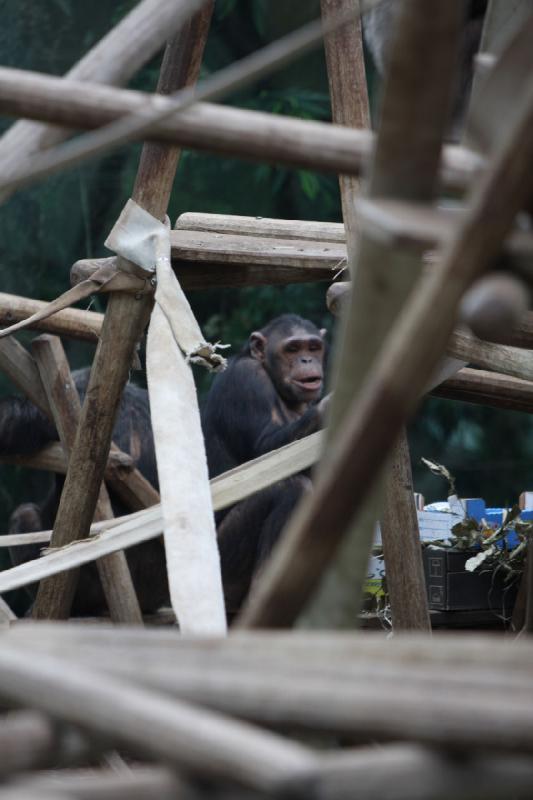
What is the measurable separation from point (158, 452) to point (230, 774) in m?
1.74

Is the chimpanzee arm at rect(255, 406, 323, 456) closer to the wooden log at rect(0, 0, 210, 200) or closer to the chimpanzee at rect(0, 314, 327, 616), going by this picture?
the chimpanzee at rect(0, 314, 327, 616)

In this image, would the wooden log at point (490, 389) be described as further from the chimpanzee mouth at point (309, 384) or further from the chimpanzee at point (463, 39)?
the chimpanzee mouth at point (309, 384)

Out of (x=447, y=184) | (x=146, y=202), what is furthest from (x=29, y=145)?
(x=146, y=202)

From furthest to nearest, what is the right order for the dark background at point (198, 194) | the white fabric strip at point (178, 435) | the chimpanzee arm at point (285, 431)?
the dark background at point (198, 194), the chimpanzee arm at point (285, 431), the white fabric strip at point (178, 435)

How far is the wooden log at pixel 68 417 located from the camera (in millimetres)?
4152

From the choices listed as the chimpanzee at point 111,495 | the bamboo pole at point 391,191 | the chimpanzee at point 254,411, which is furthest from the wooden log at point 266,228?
the bamboo pole at point 391,191

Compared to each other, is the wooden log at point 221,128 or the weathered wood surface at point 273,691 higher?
the wooden log at point 221,128

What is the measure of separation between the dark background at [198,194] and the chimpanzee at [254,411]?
327 cm

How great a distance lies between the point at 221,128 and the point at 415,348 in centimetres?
50

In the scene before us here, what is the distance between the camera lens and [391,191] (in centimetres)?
146

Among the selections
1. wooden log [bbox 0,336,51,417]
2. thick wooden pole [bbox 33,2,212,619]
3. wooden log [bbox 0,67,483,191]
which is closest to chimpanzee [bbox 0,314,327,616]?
Answer: wooden log [bbox 0,336,51,417]

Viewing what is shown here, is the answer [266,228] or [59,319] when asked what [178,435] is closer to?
[266,228]

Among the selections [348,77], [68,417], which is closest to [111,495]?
[68,417]

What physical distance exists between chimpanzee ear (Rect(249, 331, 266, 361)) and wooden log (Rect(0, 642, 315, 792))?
435 cm
